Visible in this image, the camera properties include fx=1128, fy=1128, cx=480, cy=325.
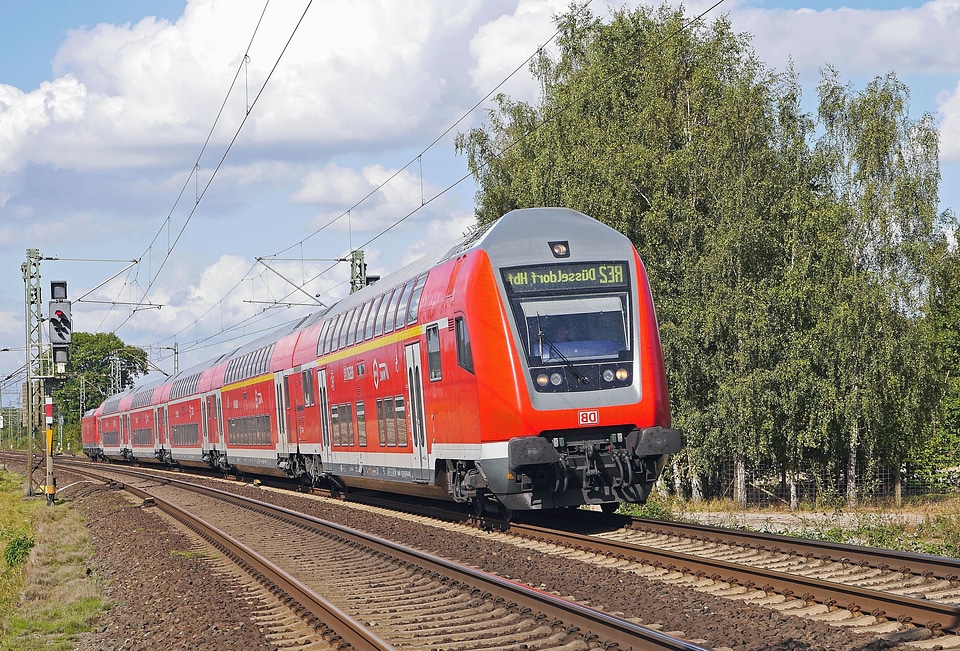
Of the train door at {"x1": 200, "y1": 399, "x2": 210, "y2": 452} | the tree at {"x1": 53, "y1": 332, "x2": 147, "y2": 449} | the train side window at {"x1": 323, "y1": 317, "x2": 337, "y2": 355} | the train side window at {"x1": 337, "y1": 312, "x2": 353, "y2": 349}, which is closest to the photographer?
the train side window at {"x1": 337, "y1": 312, "x2": 353, "y2": 349}

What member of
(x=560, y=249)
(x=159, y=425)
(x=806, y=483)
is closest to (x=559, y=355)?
(x=560, y=249)

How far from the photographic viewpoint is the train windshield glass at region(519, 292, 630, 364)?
15070 mm

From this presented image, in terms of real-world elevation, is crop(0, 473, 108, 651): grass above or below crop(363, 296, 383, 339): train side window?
below

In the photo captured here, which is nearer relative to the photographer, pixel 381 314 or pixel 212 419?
pixel 381 314

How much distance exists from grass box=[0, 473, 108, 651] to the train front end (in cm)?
538

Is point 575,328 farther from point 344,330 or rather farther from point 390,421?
point 344,330

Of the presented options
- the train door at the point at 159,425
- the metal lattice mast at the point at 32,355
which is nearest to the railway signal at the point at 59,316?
the metal lattice mast at the point at 32,355

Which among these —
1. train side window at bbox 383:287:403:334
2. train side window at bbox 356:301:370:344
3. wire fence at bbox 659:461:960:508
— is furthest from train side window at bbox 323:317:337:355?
wire fence at bbox 659:461:960:508

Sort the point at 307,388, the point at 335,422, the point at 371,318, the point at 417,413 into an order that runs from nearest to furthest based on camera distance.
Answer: the point at 417,413 < the point at 371,318 < the point at 335,422 < the point at 307,388

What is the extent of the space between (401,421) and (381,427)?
1.37 meters

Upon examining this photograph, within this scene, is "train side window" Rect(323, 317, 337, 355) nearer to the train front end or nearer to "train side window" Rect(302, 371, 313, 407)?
"train side window" Rect(302, 371, 313, 407)

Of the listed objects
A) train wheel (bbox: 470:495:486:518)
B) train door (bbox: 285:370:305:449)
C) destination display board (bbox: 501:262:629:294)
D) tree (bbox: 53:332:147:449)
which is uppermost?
tree (bbox: 53:332:147:449)

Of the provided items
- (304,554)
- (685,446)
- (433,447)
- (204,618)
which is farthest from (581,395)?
(685,446)

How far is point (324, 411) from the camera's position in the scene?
24.6 m
